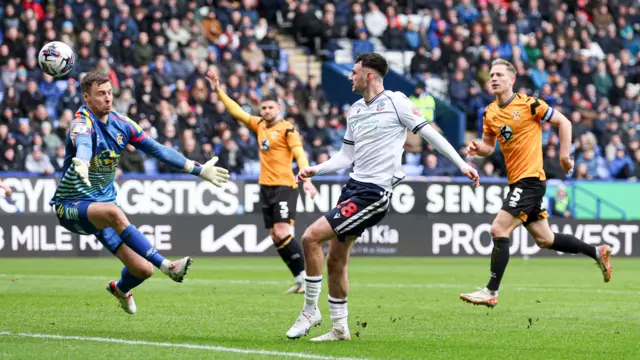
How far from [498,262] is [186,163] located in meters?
3.82

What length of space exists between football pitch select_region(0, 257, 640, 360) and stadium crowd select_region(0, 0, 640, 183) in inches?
244

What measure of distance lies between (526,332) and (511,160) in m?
2.88

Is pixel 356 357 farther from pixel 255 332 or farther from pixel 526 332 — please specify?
pixel 526 332

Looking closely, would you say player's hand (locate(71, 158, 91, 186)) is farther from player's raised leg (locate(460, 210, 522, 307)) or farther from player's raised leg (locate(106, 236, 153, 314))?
player's raised leg (locate(460, 210, 522, 307))

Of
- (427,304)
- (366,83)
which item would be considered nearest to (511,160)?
(427,304)

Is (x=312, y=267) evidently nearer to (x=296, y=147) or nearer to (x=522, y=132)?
(x=522, y=132)

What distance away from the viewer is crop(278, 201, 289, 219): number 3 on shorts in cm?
1573

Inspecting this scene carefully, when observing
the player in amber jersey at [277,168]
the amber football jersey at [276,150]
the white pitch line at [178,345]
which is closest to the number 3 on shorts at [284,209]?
the player in amber jersey at [277,168]

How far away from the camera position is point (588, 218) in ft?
83.7

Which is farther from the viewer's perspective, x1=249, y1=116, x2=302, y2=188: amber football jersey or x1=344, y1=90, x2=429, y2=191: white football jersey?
x1=249, y1=116, x2=302, y2=188: amber football jersey

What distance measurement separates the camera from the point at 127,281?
410 inches

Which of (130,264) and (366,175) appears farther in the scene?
(130,264)

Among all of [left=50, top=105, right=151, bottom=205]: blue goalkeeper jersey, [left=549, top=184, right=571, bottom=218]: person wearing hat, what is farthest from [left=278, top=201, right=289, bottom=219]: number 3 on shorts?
[left=549, top=184, right=571, bottom=218]: person wearing hat

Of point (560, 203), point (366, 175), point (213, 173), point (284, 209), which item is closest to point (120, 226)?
point (213, 173)
